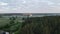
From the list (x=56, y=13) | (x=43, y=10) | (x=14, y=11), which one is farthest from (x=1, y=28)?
(x=56, y=13)

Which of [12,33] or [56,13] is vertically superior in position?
[56,13]

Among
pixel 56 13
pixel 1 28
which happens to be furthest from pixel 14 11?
pixel 56 13

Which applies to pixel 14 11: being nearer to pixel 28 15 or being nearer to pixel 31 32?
pixel 28 15

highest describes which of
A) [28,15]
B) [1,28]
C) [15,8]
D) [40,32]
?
[15,8]

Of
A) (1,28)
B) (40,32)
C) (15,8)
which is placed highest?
(15,8)

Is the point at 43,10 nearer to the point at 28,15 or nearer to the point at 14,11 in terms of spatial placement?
the point at 28,15

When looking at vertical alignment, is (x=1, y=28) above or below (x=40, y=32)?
above
